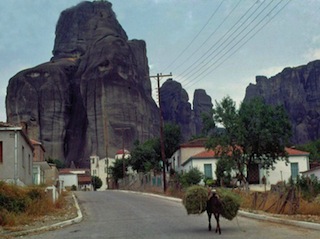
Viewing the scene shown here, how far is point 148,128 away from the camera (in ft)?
441

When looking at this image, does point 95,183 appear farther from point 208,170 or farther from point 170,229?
point 170,229

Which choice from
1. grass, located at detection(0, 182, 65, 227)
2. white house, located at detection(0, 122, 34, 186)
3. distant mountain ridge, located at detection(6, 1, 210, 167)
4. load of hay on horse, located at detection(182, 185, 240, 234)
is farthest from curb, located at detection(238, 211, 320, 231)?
distant mountain ridge, located at detection(6, 1, 210, 167)

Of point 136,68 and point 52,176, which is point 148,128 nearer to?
point 136,68

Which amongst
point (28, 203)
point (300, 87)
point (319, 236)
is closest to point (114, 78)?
point (300, 87)

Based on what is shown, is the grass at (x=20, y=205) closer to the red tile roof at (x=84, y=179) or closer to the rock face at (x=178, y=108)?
the red tile roof at (x=84, y=179)

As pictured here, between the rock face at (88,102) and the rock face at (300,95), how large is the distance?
50.3 metres

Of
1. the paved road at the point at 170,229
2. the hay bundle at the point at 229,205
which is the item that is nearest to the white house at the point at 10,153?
the paved road at the point at 170,229

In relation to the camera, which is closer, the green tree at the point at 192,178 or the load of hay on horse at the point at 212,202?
the load of hay on horse at the point at 212,202

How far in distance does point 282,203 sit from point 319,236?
6589mm

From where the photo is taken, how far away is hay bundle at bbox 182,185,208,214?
15.3 meters

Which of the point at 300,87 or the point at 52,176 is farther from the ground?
the point at 300,87

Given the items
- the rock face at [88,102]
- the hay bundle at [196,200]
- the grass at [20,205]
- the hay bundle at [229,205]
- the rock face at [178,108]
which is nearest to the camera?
the hay bundle at [229,205]

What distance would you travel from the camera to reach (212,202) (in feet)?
49.1

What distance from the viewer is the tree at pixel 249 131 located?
43.8 metres
